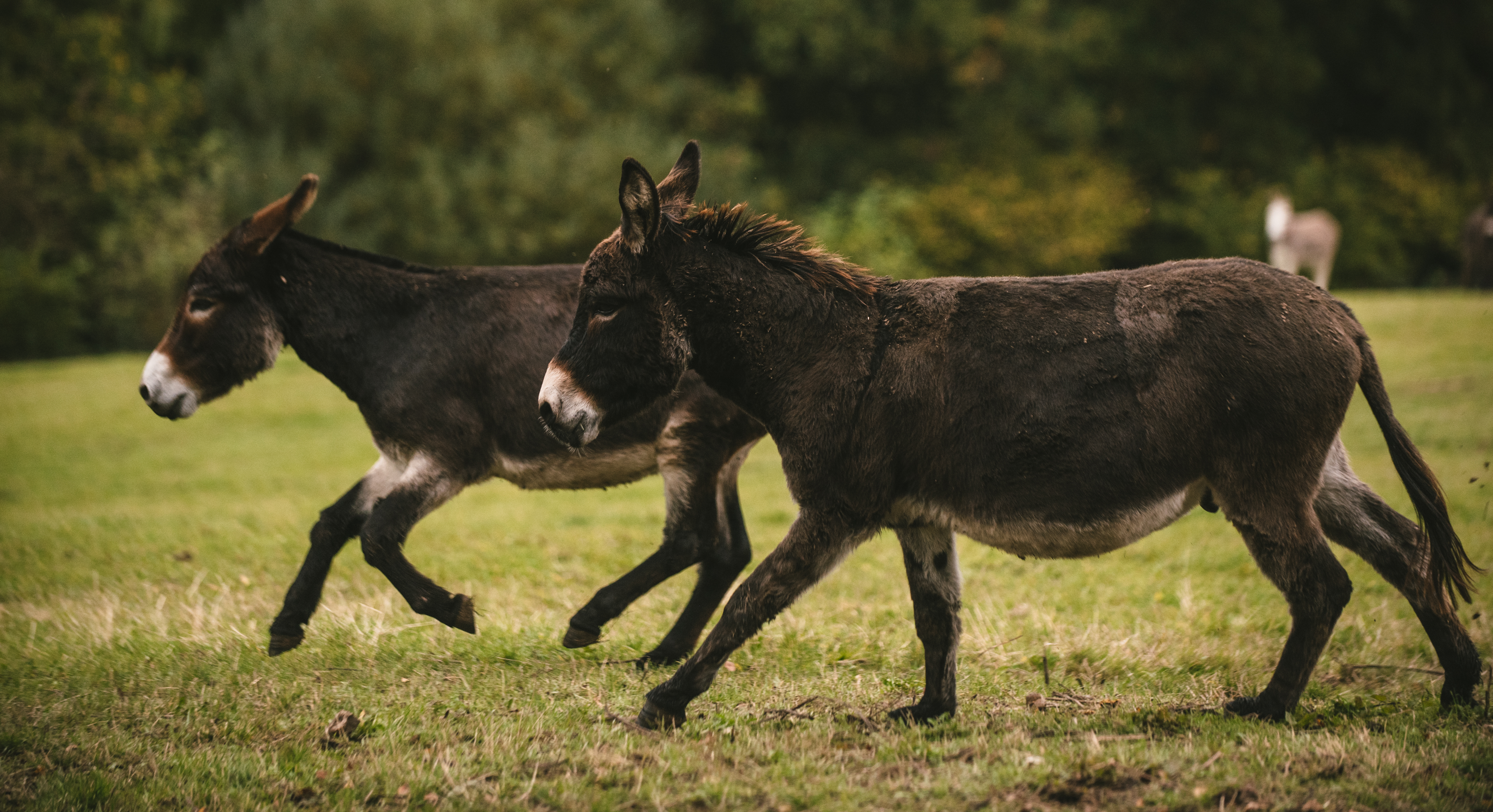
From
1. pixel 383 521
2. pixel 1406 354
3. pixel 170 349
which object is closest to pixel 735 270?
pixel 383 521

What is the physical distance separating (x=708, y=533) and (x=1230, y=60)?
31.0 metres

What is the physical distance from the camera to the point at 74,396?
18609mm

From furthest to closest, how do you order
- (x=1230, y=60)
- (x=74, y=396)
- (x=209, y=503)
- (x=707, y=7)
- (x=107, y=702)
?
1. (x=707, y=7)
2. (x=1230, y=60)
3. (x=74, y=396)
4. (x=209, y=503)
5. (x=107, y=702)

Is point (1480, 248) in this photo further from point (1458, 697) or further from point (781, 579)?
point (781, 579)

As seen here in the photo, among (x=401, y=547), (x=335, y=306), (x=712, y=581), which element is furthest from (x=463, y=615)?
(x=335, y=306)

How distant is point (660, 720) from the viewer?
4.55m

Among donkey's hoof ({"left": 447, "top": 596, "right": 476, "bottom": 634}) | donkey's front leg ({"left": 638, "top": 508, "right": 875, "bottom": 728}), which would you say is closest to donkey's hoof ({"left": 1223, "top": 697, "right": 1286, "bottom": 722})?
donkey's front leg ({"left": 638, "top": 508, "right": 875, "bottom": 728})

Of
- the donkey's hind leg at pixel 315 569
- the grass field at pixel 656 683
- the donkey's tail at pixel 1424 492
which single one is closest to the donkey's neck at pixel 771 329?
A: the grass field at pixel 656 683

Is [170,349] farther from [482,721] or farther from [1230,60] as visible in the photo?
[1230,60]

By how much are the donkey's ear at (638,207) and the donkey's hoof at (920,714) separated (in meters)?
2.16

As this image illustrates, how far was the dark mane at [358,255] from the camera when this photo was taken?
20.8 feet

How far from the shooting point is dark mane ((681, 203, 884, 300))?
473 cm

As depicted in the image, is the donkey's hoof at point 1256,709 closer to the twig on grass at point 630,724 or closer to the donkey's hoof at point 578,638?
the twig on grass at point 630,724

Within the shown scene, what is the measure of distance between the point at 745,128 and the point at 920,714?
30077mm
